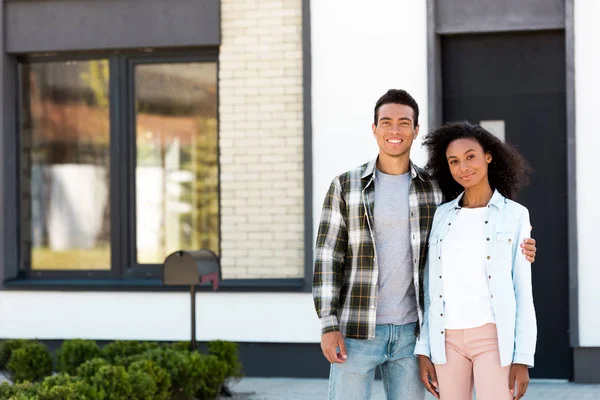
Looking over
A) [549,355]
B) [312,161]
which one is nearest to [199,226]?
[312,161]

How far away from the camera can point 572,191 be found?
28.3ft

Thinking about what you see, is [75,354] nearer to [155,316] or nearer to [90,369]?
[90,369]

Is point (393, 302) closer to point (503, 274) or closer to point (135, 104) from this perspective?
point (503, 274)

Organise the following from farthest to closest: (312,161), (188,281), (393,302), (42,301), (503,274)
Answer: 1. (42,301)
2. (312,161)
3. (188,281)
4. (393,302)
5. (503,274)

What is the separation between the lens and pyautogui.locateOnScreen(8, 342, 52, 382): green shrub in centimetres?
818

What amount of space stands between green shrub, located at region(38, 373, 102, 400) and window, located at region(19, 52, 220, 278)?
3595mm

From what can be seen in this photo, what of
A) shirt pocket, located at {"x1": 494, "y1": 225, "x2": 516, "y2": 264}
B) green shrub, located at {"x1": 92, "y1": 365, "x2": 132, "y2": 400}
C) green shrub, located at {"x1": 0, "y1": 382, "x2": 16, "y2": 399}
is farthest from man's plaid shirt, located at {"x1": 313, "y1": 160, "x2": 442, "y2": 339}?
green shrub, located at {"x1": 0, "y1": 382, "x2": 16, "y2": 399}

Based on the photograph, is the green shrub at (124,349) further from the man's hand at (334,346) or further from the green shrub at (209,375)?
the man's hand at (334,346)

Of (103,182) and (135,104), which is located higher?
(135,104)

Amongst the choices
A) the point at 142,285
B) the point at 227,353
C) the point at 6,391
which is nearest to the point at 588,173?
the point at 227,353

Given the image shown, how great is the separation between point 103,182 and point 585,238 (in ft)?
15.3

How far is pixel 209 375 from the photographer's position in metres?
7.44

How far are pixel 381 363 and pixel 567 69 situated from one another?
198 inches

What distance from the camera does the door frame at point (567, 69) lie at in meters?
8.60
